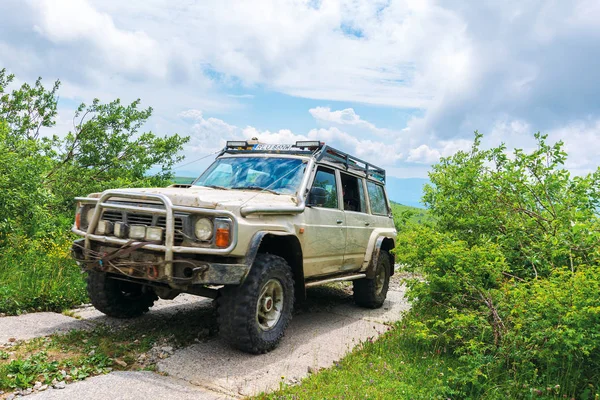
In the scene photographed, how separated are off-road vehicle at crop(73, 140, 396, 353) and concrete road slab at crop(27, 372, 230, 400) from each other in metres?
0.75

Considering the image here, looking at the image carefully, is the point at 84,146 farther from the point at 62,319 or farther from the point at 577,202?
the point at 577,202

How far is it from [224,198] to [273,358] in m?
1.68

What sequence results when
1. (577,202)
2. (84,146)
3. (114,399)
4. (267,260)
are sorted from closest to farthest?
(114,399) < (267,260) < (577,202) < (84,146)

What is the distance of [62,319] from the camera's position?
5.55 meters

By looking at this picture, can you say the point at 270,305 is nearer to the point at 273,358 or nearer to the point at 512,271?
the point at 273,358

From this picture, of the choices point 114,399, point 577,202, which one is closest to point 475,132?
point 577,202

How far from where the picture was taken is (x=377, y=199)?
26.3 ft

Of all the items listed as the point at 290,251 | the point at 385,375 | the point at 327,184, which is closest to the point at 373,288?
the point at 327,184

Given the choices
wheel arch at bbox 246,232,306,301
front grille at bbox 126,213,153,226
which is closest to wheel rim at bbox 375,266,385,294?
wheel arch at bbox 246,232,306,301

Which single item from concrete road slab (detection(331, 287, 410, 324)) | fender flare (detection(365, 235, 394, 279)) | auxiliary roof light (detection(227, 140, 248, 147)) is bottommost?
concrete road slab (detection(331, 287, 410, 324))

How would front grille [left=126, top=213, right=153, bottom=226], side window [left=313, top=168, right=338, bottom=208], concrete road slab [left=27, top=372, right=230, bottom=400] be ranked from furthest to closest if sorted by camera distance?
1. side window [left=313, top=168, right=338, bottom=208]
2. front grille [left=126, top=213, right=153, bottom=226]
3. concrete road slab [left=27, top=372, right=230, bottom=400]

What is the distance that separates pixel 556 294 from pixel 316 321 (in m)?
3.31

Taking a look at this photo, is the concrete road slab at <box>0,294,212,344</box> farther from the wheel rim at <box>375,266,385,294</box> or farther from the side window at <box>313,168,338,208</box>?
the wheel rim at <box>375,266,385,294</box>

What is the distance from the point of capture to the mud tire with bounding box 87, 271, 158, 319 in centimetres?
534
